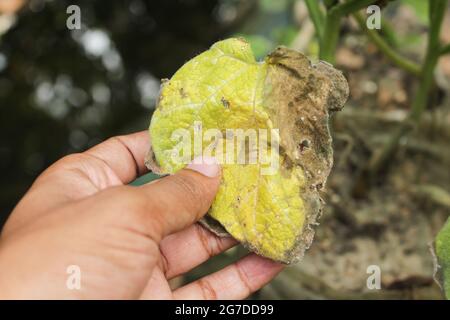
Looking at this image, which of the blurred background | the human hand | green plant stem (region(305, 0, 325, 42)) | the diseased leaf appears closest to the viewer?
the human hand

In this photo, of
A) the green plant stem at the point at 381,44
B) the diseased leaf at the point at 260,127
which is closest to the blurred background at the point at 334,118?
the green plant stem at the point at 381,44

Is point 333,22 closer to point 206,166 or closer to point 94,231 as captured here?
point 206,166

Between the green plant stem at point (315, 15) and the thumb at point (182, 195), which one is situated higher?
the green plant stem at point (315, 15)

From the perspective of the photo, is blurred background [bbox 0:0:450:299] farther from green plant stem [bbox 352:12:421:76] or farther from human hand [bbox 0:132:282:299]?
human hand [bbox 0:132:282:299]

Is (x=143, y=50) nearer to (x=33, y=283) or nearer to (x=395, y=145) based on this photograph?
(x=395, y=145)

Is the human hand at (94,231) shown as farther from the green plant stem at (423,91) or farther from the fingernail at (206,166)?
the green plant stem at (423,91)

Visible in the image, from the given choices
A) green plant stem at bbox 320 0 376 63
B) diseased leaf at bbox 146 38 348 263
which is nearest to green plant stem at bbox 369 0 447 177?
green plant stem at bbox 320 0 376 63

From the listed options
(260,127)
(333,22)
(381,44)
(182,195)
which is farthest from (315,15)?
(182,195)
